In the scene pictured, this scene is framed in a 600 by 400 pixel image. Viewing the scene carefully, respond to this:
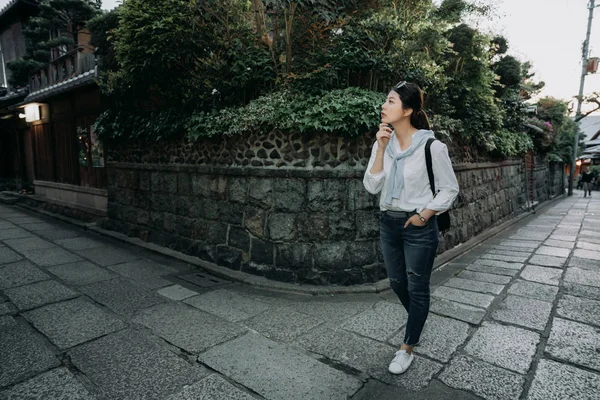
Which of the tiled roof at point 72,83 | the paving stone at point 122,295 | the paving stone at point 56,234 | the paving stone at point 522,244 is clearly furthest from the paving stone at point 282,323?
the tiled roof at point 72,83

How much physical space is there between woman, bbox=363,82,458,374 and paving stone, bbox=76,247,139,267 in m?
4.74

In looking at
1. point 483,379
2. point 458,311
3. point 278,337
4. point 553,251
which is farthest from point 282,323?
point 553,251

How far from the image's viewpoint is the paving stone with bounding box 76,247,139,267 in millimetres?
5559

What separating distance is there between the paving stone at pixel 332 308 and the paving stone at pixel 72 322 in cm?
187

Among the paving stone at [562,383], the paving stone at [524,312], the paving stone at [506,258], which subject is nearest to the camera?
the paving stone at [562,383]

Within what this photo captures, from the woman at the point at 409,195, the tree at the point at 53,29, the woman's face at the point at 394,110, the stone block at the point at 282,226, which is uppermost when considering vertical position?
the tree at the point at 53,29

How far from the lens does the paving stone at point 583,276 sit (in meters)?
4.55

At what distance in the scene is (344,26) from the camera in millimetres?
5098

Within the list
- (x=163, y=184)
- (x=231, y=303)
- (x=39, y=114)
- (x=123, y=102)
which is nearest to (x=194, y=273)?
(x=231, y=303)

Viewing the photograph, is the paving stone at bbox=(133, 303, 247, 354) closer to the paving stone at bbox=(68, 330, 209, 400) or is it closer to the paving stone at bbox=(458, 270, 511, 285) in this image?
the paving stone at bbox=(68, 330, 209, 400)

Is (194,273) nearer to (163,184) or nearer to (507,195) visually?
(163,184)

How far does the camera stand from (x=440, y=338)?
306 centimetres

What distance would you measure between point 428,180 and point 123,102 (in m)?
6.71

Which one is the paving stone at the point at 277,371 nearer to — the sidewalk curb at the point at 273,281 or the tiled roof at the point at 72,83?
the sidewalk curb at the point at 273,281
